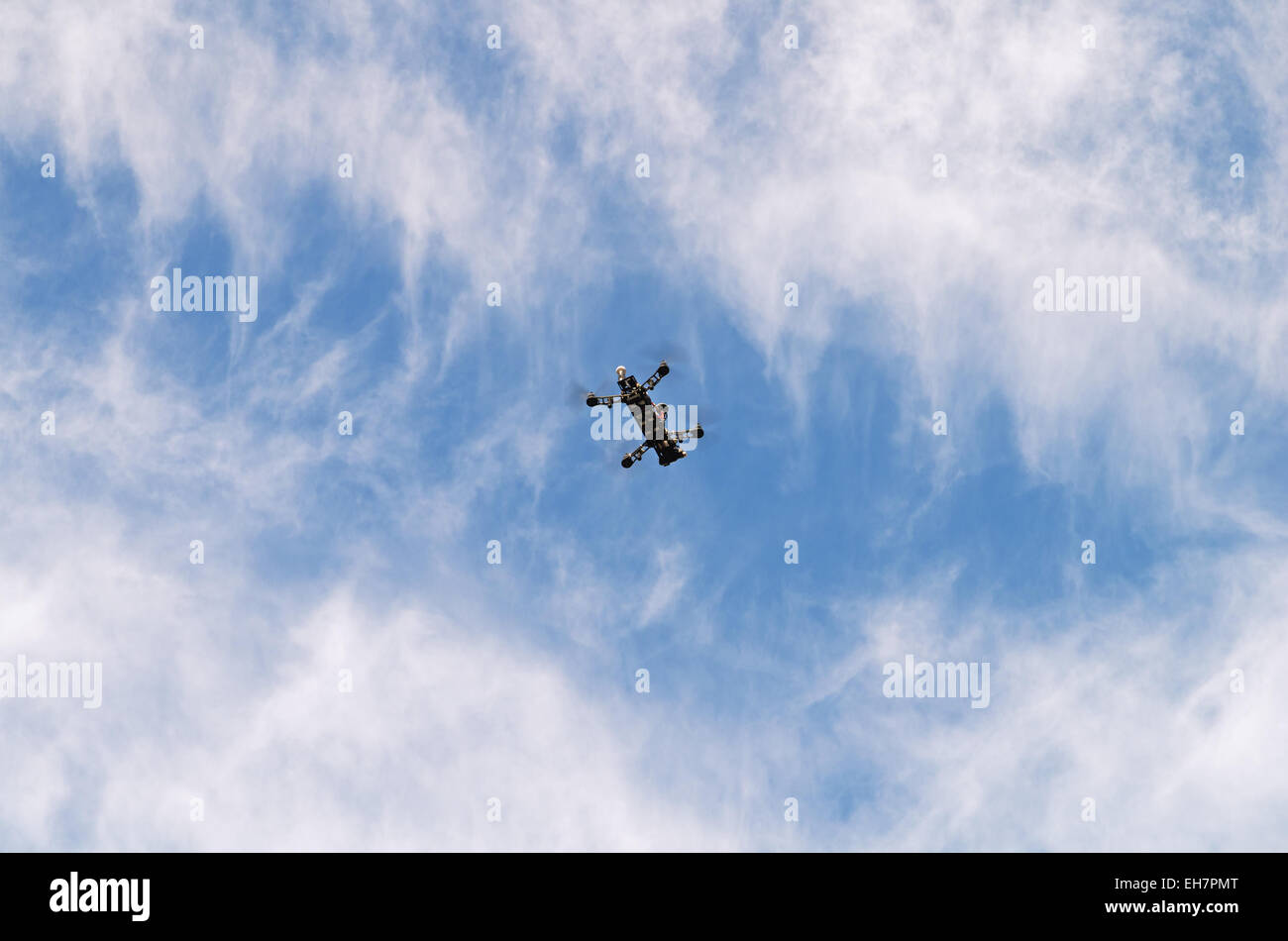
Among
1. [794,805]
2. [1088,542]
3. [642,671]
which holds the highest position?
[1088,542]

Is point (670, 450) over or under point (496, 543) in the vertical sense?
over
